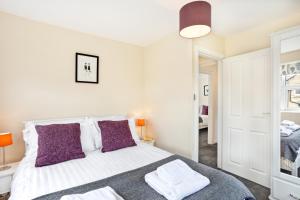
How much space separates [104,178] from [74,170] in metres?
0.37

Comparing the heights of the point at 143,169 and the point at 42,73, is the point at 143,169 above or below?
below

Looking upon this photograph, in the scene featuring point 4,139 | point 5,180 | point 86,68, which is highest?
point 86,68

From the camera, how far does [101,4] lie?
1850 millimetres

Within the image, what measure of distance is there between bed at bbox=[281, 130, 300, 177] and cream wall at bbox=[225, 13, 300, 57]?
4.28 ft

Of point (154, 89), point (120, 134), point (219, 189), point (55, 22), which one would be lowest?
point (219, 189)

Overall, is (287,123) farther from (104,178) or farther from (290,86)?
(104,178)

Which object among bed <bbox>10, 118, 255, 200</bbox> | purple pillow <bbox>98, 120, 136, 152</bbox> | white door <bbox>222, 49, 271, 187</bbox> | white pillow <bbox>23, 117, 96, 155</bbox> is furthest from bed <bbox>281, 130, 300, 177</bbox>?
white pillow <bbox>23, 117, 96, 155</bbox>

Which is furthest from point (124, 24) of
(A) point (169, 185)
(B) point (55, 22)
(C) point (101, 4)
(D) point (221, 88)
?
(A) point (169, 185)

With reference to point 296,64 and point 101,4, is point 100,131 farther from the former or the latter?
point 296,64

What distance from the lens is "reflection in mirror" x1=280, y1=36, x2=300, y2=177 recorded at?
1.85m

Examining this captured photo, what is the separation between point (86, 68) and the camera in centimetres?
259

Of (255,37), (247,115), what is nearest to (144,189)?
(247,115)

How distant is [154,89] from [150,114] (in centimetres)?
49

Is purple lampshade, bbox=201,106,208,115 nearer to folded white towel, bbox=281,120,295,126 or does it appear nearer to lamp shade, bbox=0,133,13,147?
folded white towel, bbox=281,120,295,126
